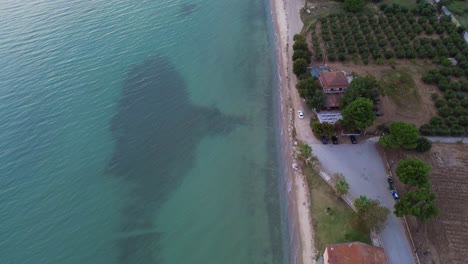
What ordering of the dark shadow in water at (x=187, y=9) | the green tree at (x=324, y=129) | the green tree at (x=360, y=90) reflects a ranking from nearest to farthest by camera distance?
the green tree at (x=324, y=129) → the green tree at (x=360, y=90) → the dark shadow in water at (x=187, y=9)

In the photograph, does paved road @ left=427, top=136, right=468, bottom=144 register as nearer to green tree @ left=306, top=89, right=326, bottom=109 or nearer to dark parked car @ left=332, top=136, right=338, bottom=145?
dark parked car @ left=332, top=136, right=338, bottom=145

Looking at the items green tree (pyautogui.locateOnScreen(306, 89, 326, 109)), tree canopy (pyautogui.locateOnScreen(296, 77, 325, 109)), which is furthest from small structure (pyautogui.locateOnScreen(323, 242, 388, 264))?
tree canopy (pyautogui.locateOnScreen(296, 77, 325, 109))

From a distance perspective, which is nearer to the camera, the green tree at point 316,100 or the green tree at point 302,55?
the green tree at point 316,100

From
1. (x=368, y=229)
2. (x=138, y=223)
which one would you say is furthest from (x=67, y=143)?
(x=368, y=229)

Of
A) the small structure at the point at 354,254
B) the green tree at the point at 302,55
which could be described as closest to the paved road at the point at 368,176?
the small structure at the point at 354,254

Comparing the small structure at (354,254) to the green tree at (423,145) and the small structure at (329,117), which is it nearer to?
the green tree at (423,145)
